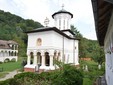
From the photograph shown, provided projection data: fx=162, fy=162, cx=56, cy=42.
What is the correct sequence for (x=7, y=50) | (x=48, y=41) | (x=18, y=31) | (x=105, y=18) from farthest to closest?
(x=18, y=31) → (x=7, y=50) → (x=48, y=41) → (x=105, y=18)

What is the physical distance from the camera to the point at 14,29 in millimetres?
73438

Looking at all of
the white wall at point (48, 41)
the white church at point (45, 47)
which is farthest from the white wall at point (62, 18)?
the white wall at point (48, 41)

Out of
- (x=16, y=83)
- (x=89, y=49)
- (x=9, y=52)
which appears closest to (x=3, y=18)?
(x=9, y=52)

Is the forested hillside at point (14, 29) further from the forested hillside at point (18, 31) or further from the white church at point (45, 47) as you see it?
the white church at point (45, 47)

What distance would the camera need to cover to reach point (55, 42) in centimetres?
2239

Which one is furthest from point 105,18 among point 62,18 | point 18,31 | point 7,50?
point 18,31

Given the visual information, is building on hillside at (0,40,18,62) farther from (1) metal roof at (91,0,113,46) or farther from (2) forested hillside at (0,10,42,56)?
(1) metal roof at (91,0,113,46)

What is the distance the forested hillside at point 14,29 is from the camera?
61.0 meters

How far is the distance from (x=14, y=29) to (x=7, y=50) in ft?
98.9

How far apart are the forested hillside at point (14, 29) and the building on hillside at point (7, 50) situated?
837 cm

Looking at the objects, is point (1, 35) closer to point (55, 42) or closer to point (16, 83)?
point (55, 42)

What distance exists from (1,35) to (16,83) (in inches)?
2159

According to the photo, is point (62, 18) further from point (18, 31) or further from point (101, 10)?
point (18, 31)

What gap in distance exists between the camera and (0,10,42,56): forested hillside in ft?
200
